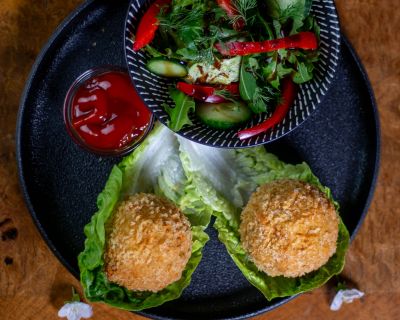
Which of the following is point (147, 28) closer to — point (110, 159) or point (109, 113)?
point (109, 113)

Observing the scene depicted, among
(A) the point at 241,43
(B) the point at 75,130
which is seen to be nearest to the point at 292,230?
(A) the point at 241,43

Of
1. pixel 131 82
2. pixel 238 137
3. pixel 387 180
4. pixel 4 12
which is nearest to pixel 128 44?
pixel 131 82

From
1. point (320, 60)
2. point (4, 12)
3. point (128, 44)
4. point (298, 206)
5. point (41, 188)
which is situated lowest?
point (298, 206)

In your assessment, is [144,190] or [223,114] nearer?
[223,114]

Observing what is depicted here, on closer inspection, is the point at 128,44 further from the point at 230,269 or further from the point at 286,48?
the point at 230,269

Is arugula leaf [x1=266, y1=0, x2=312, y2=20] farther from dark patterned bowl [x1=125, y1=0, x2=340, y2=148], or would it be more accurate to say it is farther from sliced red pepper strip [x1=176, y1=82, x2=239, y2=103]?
sliced red pepper strip [x1=176, y1=82, x2=239, y2=103]
